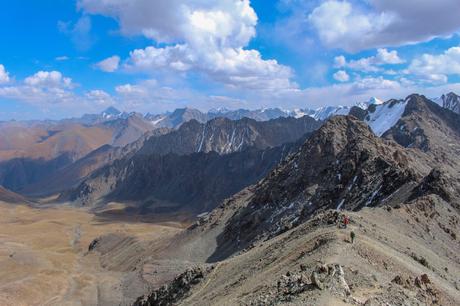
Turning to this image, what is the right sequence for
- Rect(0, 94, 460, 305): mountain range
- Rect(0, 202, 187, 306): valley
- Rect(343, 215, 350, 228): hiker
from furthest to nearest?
Rect(0, 202, 187, 306): valley → Rect(343, 215, 350, 228): hiker → Rect(0, 94, 460, 305): mountain range

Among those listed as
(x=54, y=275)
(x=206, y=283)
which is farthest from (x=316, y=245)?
(x=54, y=275)

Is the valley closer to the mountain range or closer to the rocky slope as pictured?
the mountain range

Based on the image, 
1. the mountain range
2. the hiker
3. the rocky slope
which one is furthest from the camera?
the hiker

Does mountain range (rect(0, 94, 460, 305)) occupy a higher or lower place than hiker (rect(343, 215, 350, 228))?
lower

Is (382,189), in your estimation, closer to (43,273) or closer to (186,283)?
(186,283)

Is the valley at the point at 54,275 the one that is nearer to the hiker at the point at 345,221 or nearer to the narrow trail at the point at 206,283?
the narrow trail at the point at 206,283

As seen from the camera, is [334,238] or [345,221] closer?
[334,238]

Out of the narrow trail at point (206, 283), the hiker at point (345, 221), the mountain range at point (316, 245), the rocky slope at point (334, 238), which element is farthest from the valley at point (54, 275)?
the hiker at point (345, 221)

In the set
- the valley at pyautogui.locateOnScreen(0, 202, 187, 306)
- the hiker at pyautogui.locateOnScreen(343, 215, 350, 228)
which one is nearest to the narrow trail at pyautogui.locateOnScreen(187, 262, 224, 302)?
the hiker at pyautogui.locateOnScreen(343, 215, 350, 228)

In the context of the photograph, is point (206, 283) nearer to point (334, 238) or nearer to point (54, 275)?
point (334, 238)

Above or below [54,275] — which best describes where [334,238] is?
above

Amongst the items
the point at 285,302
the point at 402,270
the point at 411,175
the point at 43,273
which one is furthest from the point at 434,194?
the point at 43,273

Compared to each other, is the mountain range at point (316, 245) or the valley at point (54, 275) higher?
the mountain range at point (316, 245)
